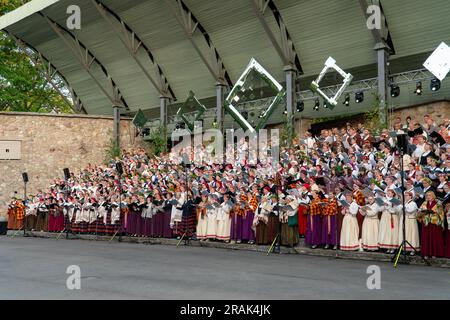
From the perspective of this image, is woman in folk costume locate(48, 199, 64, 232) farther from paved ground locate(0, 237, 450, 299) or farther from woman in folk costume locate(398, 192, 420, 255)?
woman in folk costume locate(398, 192, 420, 255)

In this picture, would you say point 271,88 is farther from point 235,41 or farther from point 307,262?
point 307,262

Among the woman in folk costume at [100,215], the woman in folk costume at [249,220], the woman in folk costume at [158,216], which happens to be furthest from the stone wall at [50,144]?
the woman in folk costume at [249,220]

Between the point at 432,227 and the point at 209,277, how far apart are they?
577 centimetres

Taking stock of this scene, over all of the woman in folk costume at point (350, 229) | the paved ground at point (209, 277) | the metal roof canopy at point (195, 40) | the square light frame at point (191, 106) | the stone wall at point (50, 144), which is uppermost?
the metal roof canopy at point (195, 40)

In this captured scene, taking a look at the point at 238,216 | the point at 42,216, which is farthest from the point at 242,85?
the point at 238,216

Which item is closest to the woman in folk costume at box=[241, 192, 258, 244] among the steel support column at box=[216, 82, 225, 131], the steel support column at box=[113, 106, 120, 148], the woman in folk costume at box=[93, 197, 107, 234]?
the woman in folk costume at box=[93, 197, 107, 234]

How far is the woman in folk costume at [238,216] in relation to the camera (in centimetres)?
1792

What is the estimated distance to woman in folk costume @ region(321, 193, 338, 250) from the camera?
15422mm

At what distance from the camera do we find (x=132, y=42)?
33.3 m

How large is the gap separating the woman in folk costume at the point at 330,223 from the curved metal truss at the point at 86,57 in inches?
979

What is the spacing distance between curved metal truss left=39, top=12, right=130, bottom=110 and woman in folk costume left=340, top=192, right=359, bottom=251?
25590 mm

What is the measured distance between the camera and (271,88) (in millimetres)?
29188

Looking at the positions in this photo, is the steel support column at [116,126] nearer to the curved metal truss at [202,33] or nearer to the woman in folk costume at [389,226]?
the curved metal truss at [202,33]

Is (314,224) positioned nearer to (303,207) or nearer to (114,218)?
(303,207)
